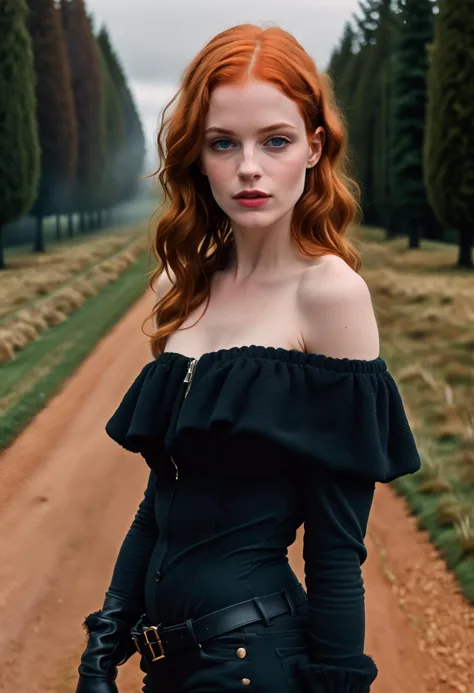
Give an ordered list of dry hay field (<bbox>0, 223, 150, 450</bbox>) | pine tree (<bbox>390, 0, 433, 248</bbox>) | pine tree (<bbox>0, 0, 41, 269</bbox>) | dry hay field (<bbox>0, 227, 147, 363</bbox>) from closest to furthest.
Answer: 1. dry hay field (<bbox>0, 223, 150, 450</bbox>)
2. dry hay field (<bbox>0, 227, 147, 363</bbox>)
3. pine tree (<bbox>0, 0, 41, 269</bbox>)
4. pine tree (<bbox>390, 0, 433, 248</bbox>)

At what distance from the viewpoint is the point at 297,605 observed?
1.88 metres

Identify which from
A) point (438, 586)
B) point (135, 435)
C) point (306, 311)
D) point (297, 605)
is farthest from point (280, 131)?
point (438, 586)

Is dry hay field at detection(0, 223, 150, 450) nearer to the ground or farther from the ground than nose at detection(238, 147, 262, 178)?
nearer to the ground

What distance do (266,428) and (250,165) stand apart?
0.55m

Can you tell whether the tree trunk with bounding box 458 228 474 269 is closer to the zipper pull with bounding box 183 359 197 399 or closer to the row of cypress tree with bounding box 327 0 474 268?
Result: the row of cypress tree with bounding box 327 0 474 268

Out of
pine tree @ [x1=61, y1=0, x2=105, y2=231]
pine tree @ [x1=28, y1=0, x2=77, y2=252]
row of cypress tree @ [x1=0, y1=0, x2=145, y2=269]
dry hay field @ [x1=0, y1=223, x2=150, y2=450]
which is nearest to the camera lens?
dry hay field @ [x1=0, y1=223, x2=150, y2=450]

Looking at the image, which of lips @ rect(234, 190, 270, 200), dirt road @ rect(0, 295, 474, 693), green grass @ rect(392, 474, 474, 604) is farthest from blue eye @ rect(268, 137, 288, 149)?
green grass @ rect(392, 474, 474, 604)

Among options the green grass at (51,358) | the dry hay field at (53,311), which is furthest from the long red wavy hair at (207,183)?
the green grass at (51,358)

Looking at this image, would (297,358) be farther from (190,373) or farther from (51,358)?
(51,358)

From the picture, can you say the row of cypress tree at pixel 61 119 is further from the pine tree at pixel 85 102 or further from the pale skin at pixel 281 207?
the pale skin at pixel 281 207

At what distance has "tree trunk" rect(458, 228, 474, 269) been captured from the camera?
52.5 ft

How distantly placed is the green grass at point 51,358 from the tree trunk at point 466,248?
21.6 feet

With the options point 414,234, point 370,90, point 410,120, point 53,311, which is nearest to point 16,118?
point 53,311

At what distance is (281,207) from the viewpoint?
75.9 inches
